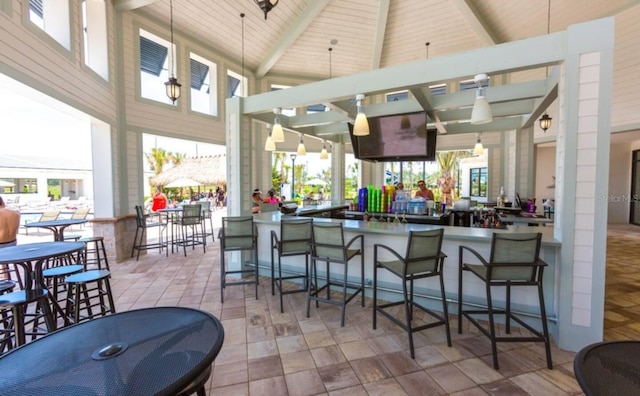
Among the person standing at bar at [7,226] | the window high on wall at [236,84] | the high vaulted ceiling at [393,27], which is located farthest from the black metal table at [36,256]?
the window high on wall at [236,84]

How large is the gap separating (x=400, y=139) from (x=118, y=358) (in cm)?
442

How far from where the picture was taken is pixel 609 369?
107 cm

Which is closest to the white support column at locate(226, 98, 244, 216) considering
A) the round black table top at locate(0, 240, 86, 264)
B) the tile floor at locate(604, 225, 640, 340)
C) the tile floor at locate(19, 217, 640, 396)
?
the tile floor at locate(19, 217, 640, 396)

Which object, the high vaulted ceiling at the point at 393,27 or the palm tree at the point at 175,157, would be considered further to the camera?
the palm tree at the point at 175,157

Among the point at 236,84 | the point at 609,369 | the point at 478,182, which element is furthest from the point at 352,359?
the point at 478,182

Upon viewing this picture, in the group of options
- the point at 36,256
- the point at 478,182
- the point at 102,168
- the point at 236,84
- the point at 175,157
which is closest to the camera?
the point at 36,256

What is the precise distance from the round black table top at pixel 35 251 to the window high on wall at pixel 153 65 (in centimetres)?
422

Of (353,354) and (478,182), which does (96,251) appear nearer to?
(353,354)

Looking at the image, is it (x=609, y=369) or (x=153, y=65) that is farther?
(x=153, y=65)

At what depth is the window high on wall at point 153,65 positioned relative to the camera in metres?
6.30

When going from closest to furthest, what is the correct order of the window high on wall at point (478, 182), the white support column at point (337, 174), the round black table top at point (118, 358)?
the round black table top at point (118, 358) → the white support column at point (337, 174) → the window high on wall at point (478, 182)

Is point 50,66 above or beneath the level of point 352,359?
above

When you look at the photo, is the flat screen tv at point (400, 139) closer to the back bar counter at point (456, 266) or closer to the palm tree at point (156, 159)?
the back bar counter at point (456, 266)

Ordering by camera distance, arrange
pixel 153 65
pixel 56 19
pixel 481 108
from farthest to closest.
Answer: pixel 153 65 < pixel 56 19 < pixel 481 108
